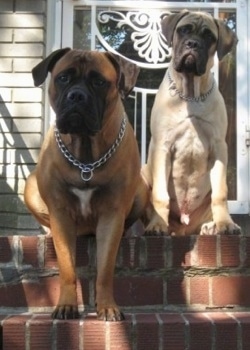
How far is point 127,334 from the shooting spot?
272cm

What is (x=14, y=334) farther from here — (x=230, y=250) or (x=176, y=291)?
(x=230, y=250)

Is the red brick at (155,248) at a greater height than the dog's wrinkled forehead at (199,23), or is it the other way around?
the dog's wrinkled forehead at (199,23)

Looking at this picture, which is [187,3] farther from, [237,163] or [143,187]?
[143,187]

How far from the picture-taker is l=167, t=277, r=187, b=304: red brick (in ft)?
10.1

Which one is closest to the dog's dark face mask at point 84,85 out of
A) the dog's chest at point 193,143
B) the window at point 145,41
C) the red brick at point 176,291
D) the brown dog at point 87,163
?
the brown dog at point 87,163

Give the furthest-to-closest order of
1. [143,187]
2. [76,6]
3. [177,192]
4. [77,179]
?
[76,6] → [177,192] → [143,187] → [77,179]

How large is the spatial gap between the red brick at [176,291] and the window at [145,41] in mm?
2294

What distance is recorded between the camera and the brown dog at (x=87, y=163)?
2852mm

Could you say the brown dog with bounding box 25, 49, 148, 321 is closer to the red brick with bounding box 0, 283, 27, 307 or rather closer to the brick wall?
the red brick with bounding box 0, 283, 27, 307

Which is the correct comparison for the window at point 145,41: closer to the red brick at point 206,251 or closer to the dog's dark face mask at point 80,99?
the red brick at point 206,251

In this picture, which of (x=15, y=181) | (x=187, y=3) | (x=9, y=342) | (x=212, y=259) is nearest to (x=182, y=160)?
(x=212, y=259)

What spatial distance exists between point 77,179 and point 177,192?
98 centimetres

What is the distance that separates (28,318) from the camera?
9.30 feet

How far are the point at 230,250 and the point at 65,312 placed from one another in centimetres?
85
